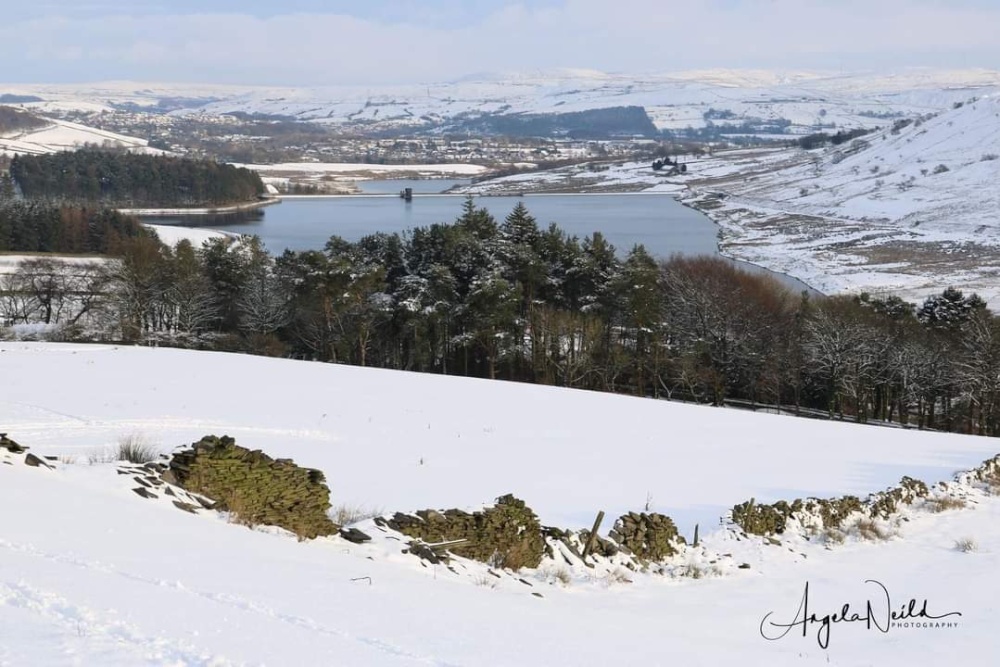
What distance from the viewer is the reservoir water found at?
82438 millimetres

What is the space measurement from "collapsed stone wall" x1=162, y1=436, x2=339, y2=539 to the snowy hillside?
56817 millimetres

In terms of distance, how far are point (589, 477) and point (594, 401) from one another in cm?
890

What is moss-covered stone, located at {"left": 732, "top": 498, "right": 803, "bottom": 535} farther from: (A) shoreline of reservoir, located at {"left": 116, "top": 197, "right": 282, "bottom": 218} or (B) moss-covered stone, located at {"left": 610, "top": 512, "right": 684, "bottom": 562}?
(A) shoreline of reservoir, located at {"left": 116, "top": 197, "right": 282, "bottom": 218}

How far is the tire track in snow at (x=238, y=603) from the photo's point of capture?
5.59m

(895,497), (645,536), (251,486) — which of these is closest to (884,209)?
(895,497)

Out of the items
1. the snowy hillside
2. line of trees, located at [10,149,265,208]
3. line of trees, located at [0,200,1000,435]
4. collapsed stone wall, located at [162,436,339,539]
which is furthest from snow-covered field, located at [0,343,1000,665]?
line of trees, located at [10,149,265,208]

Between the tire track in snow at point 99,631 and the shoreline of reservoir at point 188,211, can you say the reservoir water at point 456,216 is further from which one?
the tire track in snow at point 99,631

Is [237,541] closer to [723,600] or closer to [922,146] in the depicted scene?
[723,600]

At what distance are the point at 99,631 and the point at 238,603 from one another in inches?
42.5

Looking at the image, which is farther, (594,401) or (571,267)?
(571,267)

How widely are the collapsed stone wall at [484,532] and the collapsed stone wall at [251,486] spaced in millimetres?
791

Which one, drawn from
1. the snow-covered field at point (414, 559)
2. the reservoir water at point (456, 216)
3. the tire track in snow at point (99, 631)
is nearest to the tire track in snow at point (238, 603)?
the snow-covered field at point (414, 559)

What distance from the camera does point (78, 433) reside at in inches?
533

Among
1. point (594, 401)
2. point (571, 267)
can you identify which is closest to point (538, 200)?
point (571, 267)
